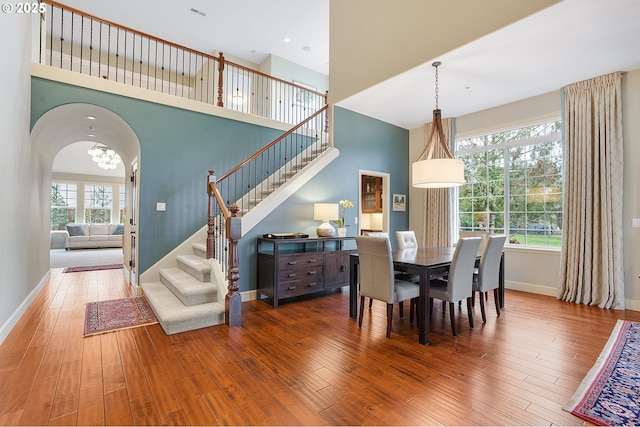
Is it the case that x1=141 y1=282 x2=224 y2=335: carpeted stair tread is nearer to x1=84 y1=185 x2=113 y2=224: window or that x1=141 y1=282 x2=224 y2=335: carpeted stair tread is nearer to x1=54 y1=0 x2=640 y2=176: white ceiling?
x1=54 y1=0 x2=640 y2=176: white ceiling

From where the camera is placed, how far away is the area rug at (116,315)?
3.22m

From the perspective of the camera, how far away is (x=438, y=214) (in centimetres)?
623

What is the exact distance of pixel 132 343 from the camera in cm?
284

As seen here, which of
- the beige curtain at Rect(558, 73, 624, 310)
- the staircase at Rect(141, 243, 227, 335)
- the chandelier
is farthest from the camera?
the chandelier

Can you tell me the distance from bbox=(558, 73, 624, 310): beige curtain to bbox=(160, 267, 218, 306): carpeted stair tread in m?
5.08

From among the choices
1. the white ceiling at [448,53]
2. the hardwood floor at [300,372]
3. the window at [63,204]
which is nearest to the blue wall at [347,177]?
the white ceiling at [448,53]

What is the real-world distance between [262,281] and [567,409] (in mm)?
3454

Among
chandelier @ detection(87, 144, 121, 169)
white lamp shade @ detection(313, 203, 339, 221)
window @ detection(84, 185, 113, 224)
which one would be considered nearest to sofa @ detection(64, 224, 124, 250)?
window @ detection(84, 185, 113, 224)

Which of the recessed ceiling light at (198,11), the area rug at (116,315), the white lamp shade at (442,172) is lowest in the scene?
the area rug at (116,315)

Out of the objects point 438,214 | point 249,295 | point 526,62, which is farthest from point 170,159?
point 526,62

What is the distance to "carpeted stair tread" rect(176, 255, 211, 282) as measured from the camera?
3.87 meters

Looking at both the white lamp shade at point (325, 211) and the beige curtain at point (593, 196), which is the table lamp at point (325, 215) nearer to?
the white lamp shade at point (325, 211)

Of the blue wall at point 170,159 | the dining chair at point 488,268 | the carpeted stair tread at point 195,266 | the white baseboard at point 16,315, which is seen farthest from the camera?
the blue wall at point 170,159

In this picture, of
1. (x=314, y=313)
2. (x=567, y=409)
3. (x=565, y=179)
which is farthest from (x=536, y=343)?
(x=565, y=179)
